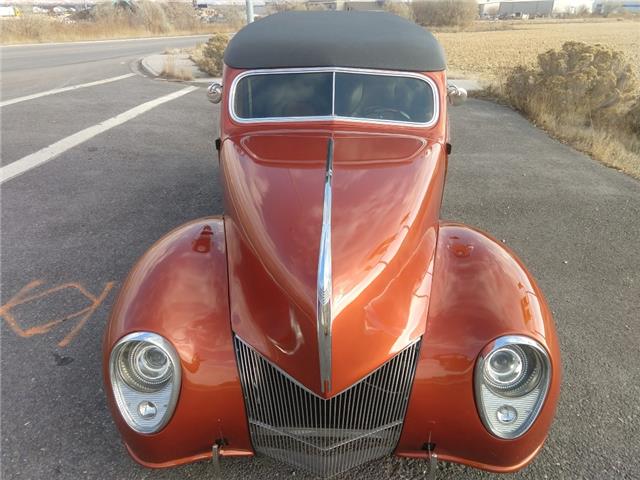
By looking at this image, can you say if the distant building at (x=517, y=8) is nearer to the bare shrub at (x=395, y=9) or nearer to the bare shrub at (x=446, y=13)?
the bare shrub at (x=446, y=13)

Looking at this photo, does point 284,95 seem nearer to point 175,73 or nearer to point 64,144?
point 64,144

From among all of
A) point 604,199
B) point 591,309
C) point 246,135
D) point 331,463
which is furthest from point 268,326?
point 604,199

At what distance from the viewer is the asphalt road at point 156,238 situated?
2420 millimetres

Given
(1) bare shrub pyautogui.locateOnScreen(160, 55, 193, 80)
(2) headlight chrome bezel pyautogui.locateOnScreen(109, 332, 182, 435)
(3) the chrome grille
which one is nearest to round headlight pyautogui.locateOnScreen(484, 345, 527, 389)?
(3) the chrome grille

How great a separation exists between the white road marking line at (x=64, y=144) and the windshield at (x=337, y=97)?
14.9ft

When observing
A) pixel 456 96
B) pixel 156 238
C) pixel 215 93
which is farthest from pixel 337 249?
pixel 156 238

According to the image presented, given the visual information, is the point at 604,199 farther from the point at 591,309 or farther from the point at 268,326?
the point at 268,326

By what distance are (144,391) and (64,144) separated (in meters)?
6.58

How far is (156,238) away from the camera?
453 cm

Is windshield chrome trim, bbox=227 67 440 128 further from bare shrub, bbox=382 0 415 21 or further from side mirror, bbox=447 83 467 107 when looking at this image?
bare shrub, bbox=382 0 415 21

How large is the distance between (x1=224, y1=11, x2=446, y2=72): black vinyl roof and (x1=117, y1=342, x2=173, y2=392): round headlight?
7.11 ft

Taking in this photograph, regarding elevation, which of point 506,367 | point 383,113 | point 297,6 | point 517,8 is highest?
point 517,8

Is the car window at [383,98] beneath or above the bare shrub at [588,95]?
above

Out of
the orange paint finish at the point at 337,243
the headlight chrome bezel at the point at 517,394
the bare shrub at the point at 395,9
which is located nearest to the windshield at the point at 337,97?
the orange paint finish at the point at 337,243
